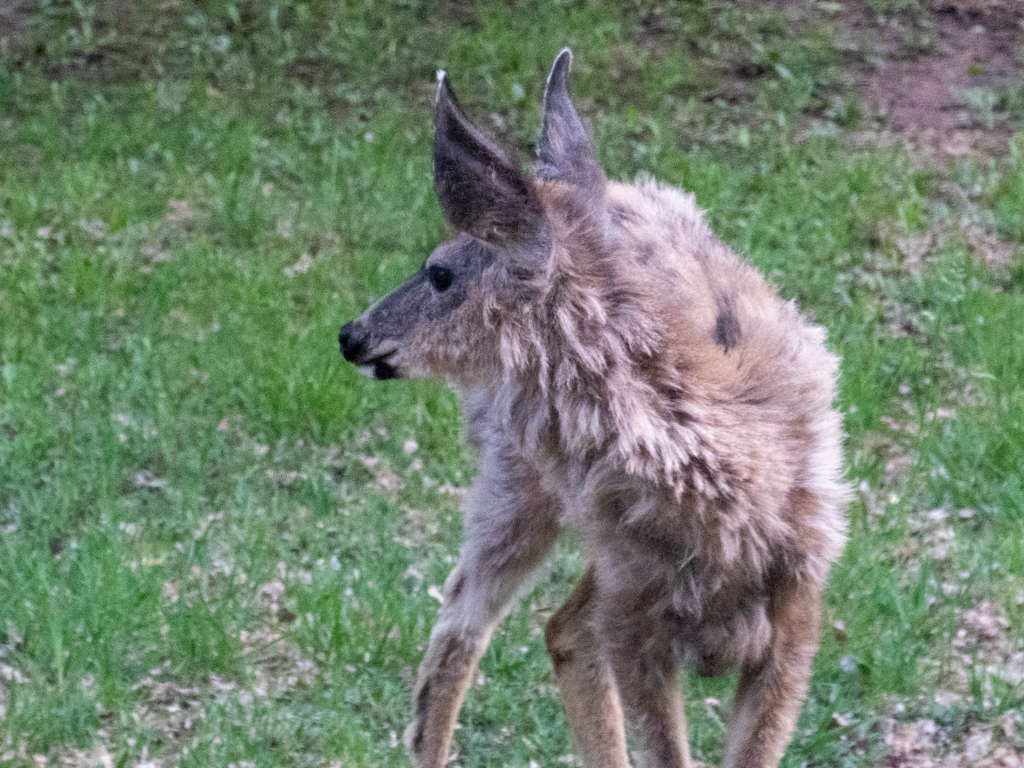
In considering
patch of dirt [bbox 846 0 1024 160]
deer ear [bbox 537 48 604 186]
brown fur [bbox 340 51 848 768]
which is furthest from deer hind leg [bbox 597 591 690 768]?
patch of dirt [bbox 846 0 1024 160]

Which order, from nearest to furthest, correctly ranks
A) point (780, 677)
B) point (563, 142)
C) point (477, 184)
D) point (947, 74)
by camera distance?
point (477, 184) → point (780, 677) → point (563, 142) → point (947, 74)

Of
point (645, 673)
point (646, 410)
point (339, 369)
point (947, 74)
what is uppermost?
point (646, 410)

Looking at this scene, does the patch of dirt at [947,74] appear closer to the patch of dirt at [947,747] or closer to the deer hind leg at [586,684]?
the patch of dirt at [947,747]

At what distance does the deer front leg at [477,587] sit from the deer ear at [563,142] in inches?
36.4

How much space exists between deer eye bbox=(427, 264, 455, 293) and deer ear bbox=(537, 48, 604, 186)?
42cm

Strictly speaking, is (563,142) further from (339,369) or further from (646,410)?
(339,369)

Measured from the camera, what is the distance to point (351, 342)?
4.12m

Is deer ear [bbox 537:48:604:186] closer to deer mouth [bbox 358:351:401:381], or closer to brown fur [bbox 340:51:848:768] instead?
brown fur [bbox 340:51:848:768]

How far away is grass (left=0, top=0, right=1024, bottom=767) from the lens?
187 inches

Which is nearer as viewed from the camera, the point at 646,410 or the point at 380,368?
the point at 646,410

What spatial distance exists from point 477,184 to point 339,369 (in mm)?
3131

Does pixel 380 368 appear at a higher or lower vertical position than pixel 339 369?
higher

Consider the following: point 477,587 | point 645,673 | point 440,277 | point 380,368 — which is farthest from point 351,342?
point 645,673

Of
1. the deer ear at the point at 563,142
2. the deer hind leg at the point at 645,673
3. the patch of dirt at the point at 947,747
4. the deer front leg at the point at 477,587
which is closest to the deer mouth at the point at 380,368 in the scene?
the deer front leg at the point at 477,587
